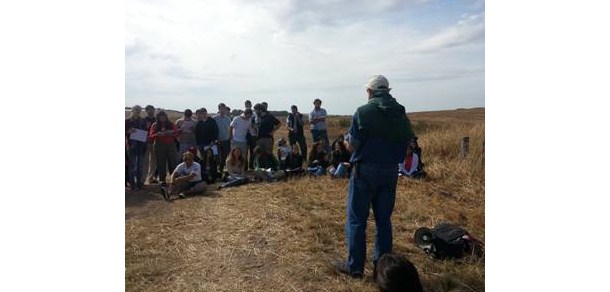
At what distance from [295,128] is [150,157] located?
3.06 metres

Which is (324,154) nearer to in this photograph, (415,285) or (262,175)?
(262,175)

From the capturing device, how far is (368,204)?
4.23 m

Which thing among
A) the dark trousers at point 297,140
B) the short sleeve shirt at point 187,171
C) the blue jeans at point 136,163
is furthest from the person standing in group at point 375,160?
the dark trousers at point 297,140

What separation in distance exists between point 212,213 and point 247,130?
3277mm

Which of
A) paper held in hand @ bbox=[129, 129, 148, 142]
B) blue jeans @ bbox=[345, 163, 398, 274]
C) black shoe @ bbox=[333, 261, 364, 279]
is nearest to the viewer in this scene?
blue jeans @ bbox=[345, 163, 398, 274]

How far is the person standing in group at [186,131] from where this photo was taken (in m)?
9.91

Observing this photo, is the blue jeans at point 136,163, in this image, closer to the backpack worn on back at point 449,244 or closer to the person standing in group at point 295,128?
the person standing in group at point 295,128

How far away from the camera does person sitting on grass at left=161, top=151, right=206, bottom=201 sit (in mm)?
8531

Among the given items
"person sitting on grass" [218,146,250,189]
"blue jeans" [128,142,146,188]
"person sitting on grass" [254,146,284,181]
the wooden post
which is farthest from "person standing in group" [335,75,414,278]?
the wooden post

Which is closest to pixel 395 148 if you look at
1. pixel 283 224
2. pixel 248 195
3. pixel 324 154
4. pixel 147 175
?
pixel 283 224

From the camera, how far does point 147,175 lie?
10.4 m

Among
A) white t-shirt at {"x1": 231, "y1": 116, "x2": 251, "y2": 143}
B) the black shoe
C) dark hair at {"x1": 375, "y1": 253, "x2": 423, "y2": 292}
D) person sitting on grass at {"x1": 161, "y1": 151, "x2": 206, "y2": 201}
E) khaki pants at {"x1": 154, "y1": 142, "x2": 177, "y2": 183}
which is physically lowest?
the black shoe

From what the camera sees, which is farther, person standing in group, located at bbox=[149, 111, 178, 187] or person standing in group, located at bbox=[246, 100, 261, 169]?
person standing in group, located at bbox=[246, 100, 261, 169]

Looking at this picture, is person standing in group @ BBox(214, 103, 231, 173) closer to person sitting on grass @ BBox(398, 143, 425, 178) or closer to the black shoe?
person sitting on grass @ BBox(398, 143, 425, 178)
